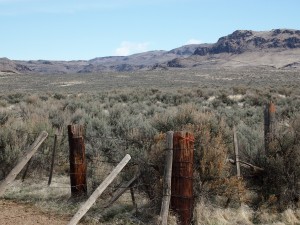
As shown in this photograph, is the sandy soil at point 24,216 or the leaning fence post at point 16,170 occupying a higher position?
the leaning fence post at point 16,170

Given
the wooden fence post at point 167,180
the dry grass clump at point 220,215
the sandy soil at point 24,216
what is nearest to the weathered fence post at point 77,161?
the sandy soil at point 24,216

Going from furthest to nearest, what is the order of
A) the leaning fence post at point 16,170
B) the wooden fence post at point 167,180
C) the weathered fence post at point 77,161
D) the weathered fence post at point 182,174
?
the weathered fence post at point 77,161 < the leaning fence post at point 16,170 < the weathered fence post at point 182,174 < the wooden fence post at point 167,180

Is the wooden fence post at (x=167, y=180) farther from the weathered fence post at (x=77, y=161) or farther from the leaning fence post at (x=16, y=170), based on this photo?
the leaning fence post at (x=16, y=170)

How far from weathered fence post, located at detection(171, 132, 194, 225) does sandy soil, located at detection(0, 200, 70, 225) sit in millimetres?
2033

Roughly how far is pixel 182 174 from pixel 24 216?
3.09 meters

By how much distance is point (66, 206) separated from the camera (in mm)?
8711

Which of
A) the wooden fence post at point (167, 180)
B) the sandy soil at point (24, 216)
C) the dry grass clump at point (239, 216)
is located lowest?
the dry grass clump at point (239, 216)

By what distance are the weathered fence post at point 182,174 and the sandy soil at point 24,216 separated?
2.03 metres

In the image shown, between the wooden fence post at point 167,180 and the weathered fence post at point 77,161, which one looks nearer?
→ the wooden fence post at point 167,180

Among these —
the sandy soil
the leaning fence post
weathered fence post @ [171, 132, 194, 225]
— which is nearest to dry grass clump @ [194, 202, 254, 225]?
weathered fence post @ [171, 132, 194, 225]

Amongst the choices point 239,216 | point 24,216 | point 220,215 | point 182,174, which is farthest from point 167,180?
point 24,216

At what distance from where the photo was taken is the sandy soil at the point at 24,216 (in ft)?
25.9

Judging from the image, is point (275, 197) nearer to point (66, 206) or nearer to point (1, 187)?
point (66, 206)

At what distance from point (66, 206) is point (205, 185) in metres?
2.73
